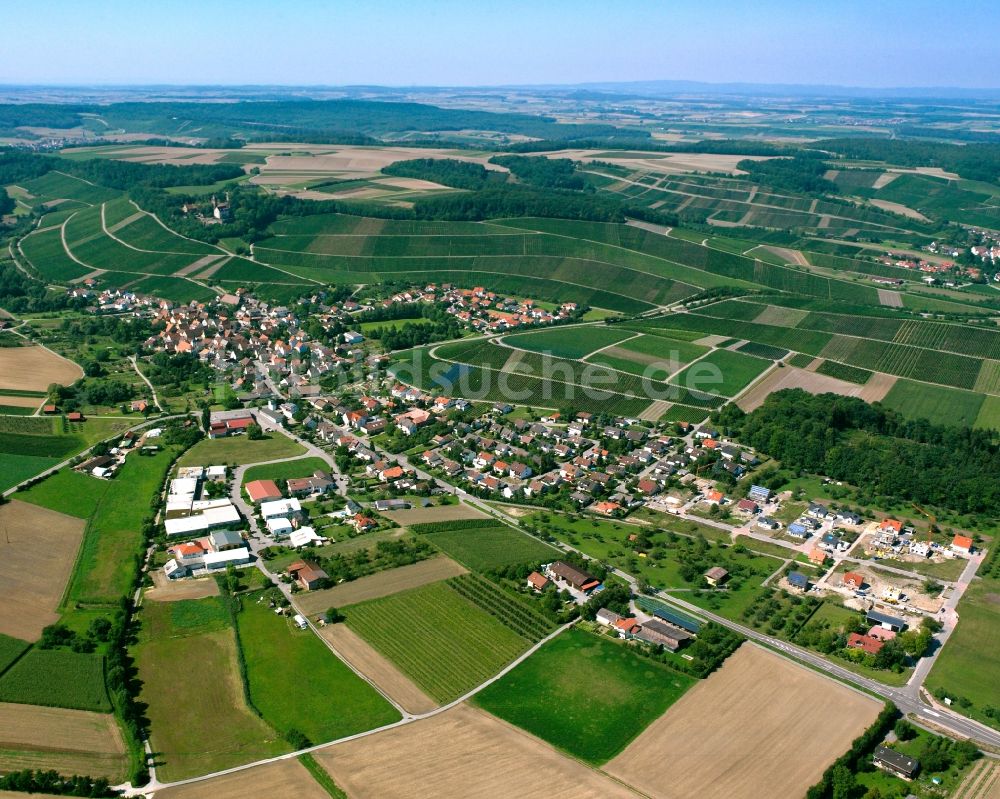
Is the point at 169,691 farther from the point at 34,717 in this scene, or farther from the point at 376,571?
the point at 376,571

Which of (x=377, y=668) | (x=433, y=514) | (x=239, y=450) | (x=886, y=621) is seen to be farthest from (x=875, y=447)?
(x=239, y=450)

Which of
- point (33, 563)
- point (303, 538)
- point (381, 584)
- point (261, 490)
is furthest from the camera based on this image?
point (261, 490)

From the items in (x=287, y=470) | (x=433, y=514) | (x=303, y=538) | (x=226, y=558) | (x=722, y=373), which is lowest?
(x=433, y=514)

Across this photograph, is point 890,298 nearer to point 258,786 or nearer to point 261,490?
point 261,490

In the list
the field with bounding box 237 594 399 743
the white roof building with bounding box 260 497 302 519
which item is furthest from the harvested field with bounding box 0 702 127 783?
the white roof building with bounding box 260 497 302 519

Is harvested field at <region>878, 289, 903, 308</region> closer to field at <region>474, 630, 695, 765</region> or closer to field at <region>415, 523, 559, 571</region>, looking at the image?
field at <region>415, 523, 559, 571</region>

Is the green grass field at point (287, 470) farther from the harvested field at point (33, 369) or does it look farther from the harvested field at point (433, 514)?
the harvested field at point (33, 369)

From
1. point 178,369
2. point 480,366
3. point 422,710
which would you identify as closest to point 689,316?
point 480,366
